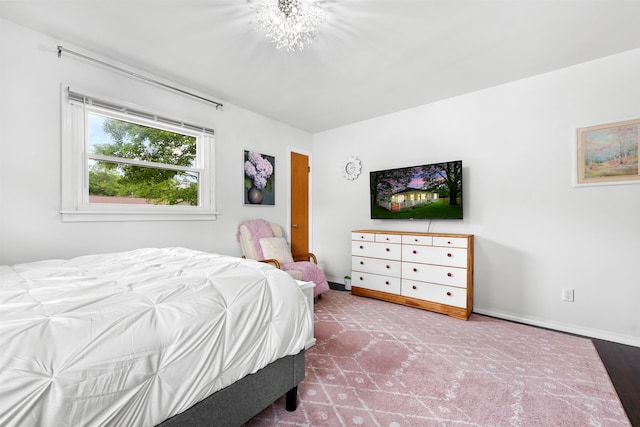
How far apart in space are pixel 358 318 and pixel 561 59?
3220mm

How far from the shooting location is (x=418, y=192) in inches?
140

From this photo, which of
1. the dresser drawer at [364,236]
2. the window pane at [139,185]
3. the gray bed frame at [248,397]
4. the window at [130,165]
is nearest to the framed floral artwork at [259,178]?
the window at [130,165]

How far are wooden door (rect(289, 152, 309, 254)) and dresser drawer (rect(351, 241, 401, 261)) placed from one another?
1112 mm

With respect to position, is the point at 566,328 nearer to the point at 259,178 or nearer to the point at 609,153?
the point at 609,153

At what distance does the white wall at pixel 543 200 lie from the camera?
8.16ft

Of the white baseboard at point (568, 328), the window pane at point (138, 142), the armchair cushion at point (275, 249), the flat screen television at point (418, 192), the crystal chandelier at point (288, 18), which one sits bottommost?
the white baseboard at point (568, 328)

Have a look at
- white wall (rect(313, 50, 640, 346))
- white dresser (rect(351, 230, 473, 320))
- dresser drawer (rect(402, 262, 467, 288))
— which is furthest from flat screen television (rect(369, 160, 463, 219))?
dresser drawer (rect(402, 262, 467, 288))

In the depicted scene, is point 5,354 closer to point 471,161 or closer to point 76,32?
point 76,32

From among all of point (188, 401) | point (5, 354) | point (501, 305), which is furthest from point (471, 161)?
point (5, 354)

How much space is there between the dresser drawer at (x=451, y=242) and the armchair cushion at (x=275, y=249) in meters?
1.94

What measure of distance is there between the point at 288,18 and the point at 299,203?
2994 mm

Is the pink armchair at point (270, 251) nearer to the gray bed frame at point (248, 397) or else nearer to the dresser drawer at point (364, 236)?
the dresser drawer at point (364, 236)

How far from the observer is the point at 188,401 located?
107 cm

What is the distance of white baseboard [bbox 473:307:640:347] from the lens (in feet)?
8.02
